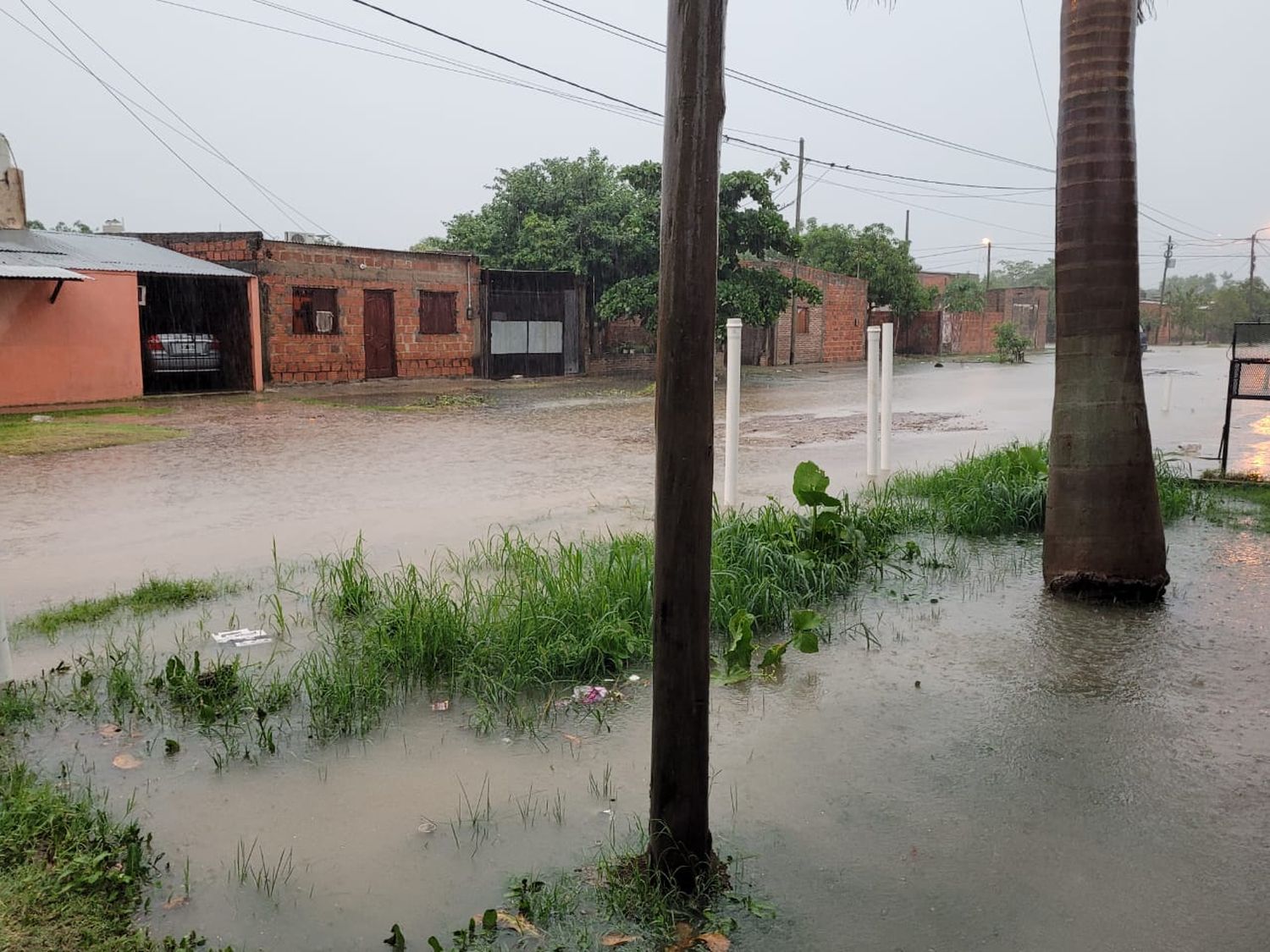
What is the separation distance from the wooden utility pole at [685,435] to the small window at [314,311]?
23.2m

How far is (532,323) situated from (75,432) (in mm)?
15433

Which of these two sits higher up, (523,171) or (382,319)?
(523,171)

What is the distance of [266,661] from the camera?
4.86m

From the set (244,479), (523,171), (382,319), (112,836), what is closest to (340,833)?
(112,836)

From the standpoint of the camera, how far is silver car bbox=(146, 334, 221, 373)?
2184 centimetres

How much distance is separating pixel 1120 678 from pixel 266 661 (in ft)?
13.0

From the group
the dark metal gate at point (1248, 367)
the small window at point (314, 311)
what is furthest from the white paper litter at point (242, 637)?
the small window at point (314, 311)

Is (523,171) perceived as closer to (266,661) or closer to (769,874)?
(266,661)

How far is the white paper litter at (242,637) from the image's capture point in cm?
520

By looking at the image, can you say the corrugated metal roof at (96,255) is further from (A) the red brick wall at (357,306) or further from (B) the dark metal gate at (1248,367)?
(B) the dark metal gate at (1248,367)

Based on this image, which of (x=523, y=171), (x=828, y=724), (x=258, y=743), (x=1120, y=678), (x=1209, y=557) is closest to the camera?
(x=258, y=743)

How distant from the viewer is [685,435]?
2.75 m

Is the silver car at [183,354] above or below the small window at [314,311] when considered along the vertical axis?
below

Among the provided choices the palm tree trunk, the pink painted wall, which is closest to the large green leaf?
the palm tree trunk
